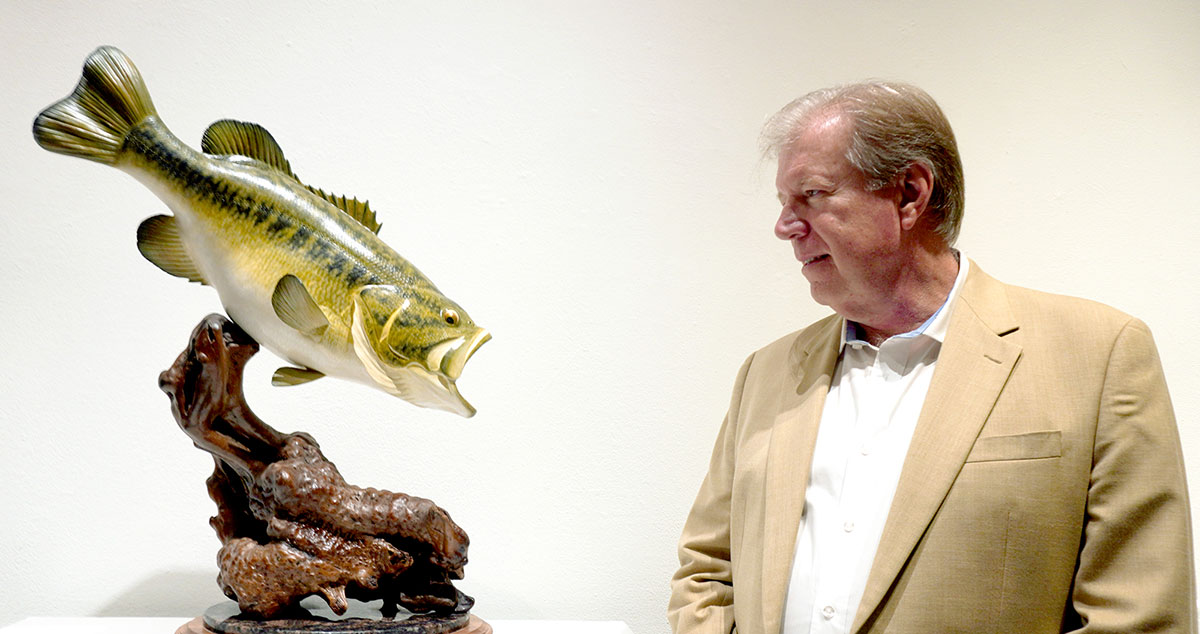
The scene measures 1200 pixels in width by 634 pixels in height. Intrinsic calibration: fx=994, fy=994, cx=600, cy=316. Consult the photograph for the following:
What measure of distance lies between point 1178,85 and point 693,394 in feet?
3.95

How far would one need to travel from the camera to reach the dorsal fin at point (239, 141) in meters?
1.41

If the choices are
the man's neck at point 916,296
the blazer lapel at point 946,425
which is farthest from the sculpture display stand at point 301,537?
the man's neck at point 916,296

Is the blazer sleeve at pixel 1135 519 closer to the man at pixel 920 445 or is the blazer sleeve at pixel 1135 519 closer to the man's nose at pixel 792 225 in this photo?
the man at pixel 920 445

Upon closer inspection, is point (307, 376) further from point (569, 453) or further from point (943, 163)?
point (943, 163)

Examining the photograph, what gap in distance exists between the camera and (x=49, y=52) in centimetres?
190

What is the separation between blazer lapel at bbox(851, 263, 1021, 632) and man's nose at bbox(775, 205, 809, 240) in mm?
238

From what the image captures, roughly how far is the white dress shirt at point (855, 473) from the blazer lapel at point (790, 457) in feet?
Result: 0.07

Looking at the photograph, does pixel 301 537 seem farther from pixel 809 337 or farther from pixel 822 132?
pixel 822 132

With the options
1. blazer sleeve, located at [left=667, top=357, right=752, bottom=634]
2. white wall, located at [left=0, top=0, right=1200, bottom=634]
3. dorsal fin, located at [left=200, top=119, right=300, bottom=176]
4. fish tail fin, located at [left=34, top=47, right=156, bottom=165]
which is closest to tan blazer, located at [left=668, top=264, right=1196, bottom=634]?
blazer sleeve, located at [left=667, top=357, right=752, bottom=634]

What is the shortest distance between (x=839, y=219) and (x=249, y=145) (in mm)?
847

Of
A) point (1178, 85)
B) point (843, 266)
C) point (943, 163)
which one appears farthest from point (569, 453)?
point (1178, 85)

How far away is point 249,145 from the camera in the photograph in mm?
1428

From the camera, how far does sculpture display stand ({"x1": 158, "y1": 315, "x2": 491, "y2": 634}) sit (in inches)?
53.5

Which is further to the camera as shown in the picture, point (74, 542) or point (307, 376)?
point (74, 542)
